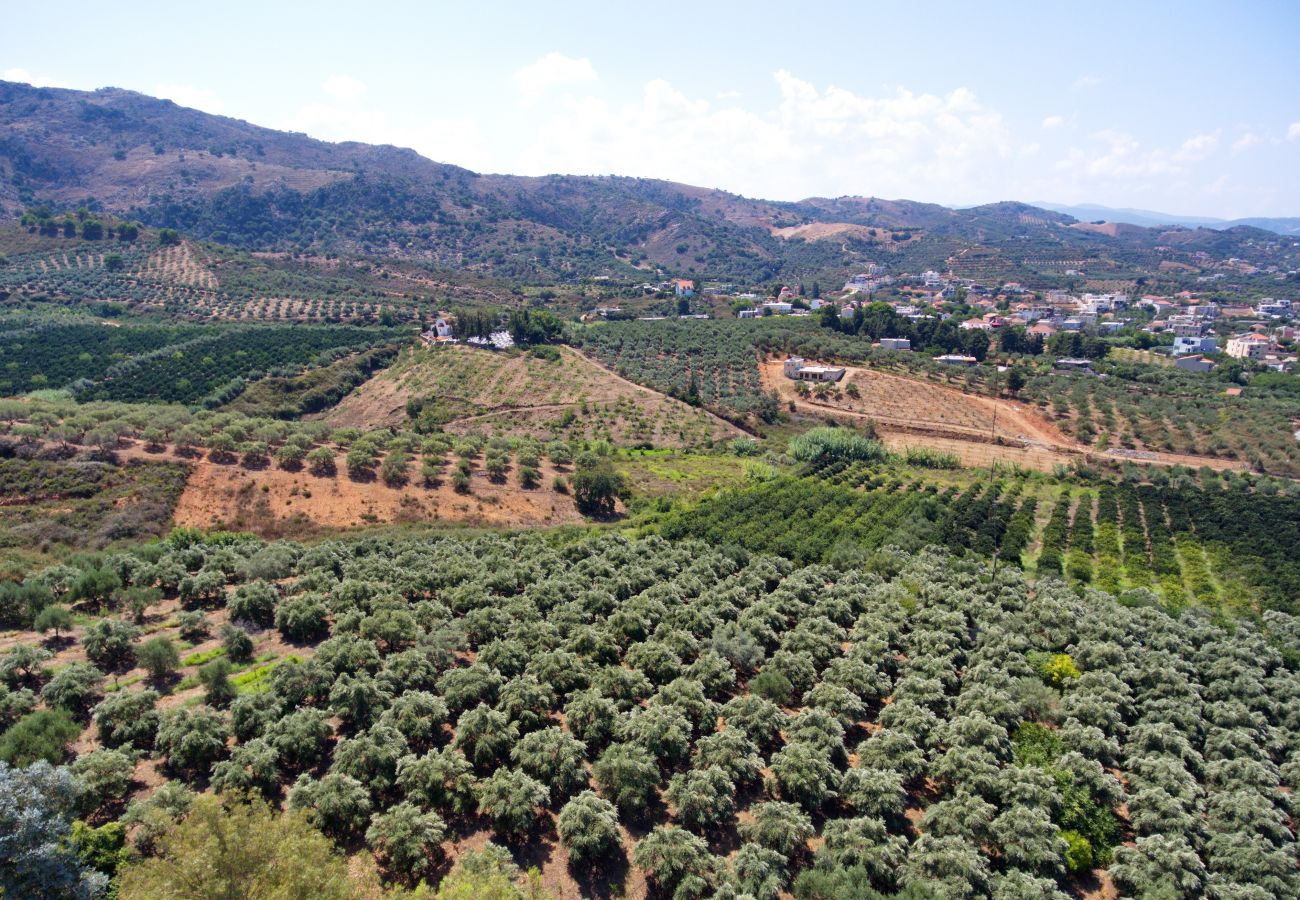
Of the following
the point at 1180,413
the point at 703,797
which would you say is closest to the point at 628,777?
the point at 703,797

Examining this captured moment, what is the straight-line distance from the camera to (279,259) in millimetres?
163125

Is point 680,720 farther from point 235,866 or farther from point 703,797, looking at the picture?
point 235,866

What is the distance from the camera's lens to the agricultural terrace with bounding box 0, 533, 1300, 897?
20.2 m

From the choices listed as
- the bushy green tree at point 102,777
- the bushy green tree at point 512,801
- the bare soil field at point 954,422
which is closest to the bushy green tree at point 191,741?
the bushy green tree at point 102,777

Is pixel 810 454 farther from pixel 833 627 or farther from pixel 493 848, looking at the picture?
pixel 493 848

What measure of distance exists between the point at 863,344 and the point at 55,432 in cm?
10903

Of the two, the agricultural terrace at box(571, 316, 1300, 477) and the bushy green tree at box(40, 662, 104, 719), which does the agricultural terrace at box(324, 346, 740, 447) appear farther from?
the bushy green tree at box(40, 662, 104, 719)

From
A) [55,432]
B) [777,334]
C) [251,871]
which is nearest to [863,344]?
[777,334]

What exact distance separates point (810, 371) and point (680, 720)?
82199mm

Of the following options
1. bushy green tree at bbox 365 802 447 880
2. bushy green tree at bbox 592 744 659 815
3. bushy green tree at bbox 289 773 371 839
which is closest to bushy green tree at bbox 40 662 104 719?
bushy green tree at bbox 289 773 371 839

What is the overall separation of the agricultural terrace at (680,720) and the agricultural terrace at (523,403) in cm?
4226

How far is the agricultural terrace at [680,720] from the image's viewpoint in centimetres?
2017

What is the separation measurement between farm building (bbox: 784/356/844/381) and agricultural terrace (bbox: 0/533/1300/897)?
63.3 metres

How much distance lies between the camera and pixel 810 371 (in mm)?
100312
